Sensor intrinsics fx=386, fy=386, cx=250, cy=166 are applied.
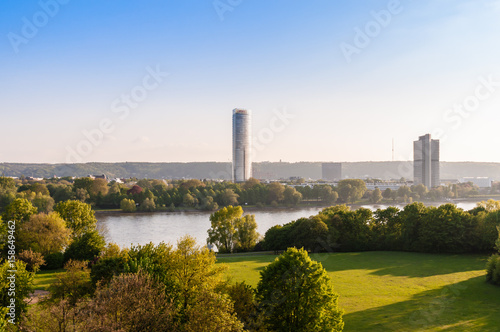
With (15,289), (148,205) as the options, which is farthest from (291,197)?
(15,289)

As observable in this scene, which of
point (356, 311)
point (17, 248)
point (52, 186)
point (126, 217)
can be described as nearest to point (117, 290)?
point (356, 311)

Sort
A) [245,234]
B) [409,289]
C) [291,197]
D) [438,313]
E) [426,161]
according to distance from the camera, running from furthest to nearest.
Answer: [426,161] → [291,197] → [245,234] → [409,289] → [438,313]

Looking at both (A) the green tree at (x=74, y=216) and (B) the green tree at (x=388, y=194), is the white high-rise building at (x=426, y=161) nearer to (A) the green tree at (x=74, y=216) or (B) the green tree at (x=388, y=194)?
(B) the green tree at (x=388, y=194)

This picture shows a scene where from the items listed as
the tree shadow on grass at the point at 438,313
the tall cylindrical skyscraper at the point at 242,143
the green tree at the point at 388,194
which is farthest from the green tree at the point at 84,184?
the tall cylindrical skyscraper at the point at 242,143

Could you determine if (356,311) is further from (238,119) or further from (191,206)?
(238,119)

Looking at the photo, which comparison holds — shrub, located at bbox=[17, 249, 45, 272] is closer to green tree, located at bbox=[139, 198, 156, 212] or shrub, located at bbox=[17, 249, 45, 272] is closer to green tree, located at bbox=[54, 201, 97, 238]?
green tree, located at bbox=[54, 201, 97, 238]

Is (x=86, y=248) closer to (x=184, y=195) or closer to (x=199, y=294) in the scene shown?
(x=199, y=294)

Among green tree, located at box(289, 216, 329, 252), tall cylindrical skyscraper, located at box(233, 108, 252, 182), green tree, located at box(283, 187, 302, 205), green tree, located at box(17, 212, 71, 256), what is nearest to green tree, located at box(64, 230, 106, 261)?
green tree, located at box(17, 212, 71, 256)
